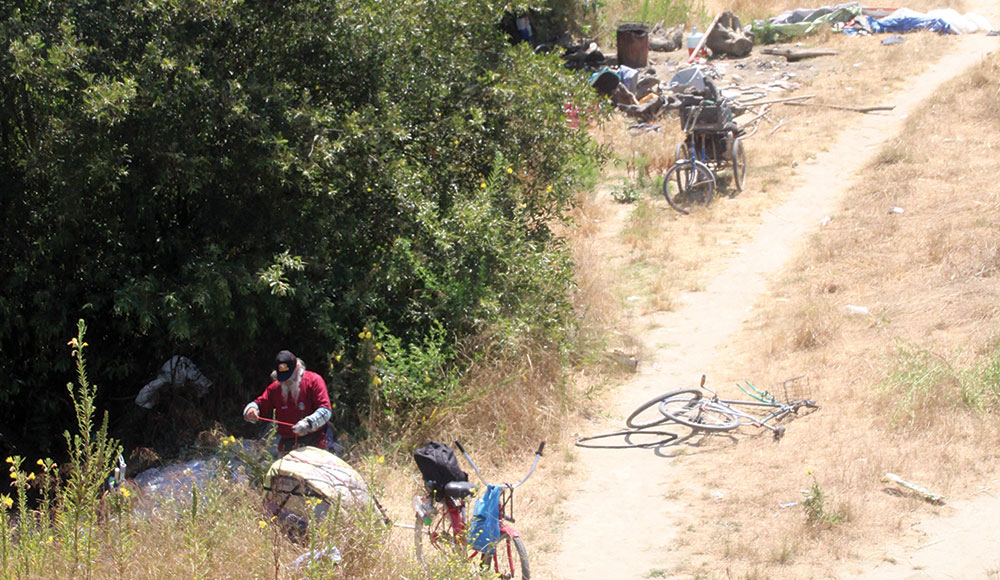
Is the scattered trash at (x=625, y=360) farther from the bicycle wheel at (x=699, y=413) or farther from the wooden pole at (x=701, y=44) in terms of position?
the wooden pole at (x=701, y=44)

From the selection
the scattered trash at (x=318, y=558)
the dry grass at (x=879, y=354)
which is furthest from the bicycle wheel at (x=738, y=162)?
the scattered trash at (x=318, y=558)

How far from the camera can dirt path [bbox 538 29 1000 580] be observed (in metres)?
5.34

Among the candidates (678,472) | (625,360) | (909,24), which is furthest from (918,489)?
(909,24)

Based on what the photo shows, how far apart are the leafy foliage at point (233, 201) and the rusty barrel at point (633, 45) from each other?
11755mm

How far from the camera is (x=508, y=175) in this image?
948cm

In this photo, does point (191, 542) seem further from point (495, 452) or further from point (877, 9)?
point (877, 9)

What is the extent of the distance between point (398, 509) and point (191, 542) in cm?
255

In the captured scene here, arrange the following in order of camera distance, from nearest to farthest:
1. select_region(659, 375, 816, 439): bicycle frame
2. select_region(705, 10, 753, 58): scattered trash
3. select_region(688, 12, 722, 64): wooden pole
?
select_region(659, 375, 816, 439): bicycle frame
select_region(688, 12, 722, 64): wooden pole
select_region(705, 10, 753, 58): scattered trash

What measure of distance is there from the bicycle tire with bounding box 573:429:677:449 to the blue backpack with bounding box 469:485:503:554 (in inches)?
95.6

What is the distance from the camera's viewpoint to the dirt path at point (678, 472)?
210 inches

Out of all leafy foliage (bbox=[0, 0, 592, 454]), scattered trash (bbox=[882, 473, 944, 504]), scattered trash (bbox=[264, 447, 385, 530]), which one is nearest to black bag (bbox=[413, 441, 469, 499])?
scattered trash (bbox=[264, 447, 385, 530])

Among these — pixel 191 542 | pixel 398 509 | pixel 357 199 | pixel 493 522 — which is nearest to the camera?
pixel 191 542

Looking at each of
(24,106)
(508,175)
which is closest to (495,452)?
(508,175)

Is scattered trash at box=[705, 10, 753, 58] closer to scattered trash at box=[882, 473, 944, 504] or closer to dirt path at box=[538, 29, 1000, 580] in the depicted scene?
dirt path at box=[538, 29, 1000, 580]
